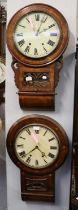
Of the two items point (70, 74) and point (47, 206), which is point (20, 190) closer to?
point (47, 206)

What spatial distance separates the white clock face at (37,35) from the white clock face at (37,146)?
1.34 ft

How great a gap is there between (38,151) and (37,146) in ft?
0.09

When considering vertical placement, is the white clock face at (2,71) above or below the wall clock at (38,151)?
above

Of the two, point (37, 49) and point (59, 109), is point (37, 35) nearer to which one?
point (37, 49)

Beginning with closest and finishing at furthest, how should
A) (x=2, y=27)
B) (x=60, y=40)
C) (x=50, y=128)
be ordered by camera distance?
1. (x=60, y=40)
2. (x=50, y=128)
3. (x=2, y=27)

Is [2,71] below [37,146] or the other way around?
the other way around

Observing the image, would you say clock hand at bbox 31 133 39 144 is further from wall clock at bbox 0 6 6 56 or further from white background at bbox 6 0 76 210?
wall clock at bbox 0 6 6 56

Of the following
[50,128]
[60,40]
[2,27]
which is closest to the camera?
[60,40]

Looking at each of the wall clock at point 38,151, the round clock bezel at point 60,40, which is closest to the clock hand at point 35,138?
the wall clock at point 38,151

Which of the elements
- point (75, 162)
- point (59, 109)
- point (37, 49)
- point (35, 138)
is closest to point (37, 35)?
point (37, 49)

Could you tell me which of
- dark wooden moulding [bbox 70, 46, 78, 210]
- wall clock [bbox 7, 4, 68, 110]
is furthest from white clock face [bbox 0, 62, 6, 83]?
dark wooden moulding [bbox 70, 46, 78, 210]

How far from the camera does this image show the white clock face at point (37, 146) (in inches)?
58.0

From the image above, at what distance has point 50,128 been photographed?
4.82 feet

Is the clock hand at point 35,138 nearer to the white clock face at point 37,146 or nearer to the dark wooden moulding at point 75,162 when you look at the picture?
the white clock face at point 37,146
